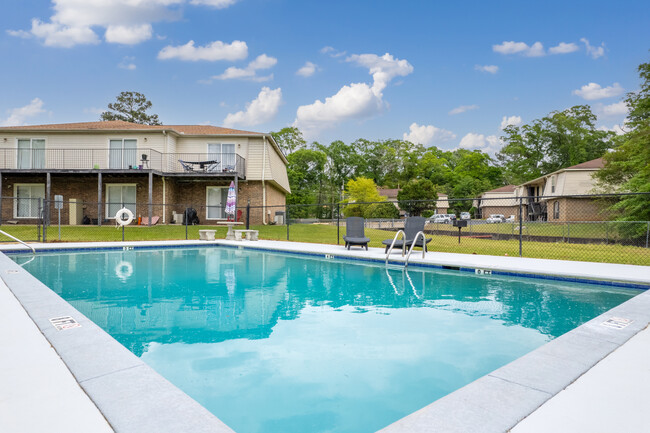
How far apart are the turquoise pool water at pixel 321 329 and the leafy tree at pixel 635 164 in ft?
47.6

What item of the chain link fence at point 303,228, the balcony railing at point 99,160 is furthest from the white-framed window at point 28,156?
the chain link fence at point 303,228

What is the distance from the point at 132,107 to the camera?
4409cm

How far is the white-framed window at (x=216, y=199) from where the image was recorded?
2141cm

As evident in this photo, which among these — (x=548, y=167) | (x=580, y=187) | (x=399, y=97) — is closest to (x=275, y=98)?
(x=399, y=97)

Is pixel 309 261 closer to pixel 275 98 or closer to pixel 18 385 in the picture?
pixel 18 385

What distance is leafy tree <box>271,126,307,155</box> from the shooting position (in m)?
51.9

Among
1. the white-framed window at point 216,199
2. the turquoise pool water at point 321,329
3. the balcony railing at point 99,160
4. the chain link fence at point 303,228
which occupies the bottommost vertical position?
the turquoise pool water at point 321,329

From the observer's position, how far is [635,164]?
19.6 meters

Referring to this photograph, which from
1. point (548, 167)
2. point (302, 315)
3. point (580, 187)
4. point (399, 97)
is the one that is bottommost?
point (302, 315)

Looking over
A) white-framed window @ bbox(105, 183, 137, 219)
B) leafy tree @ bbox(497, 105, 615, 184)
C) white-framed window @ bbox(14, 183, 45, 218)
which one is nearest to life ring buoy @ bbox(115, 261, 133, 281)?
white-framed window @ bbox(105, 183, 137, 219)

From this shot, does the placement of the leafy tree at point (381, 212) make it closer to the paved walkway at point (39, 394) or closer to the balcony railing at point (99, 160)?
the balcony railing at point (99, 160)

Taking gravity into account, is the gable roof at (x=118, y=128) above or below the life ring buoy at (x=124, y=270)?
above

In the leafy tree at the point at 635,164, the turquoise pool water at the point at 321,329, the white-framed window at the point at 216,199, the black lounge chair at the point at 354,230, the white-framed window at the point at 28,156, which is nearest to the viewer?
the turquoise pool water at the point at 321,329

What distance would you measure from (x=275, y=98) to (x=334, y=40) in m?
12.4
